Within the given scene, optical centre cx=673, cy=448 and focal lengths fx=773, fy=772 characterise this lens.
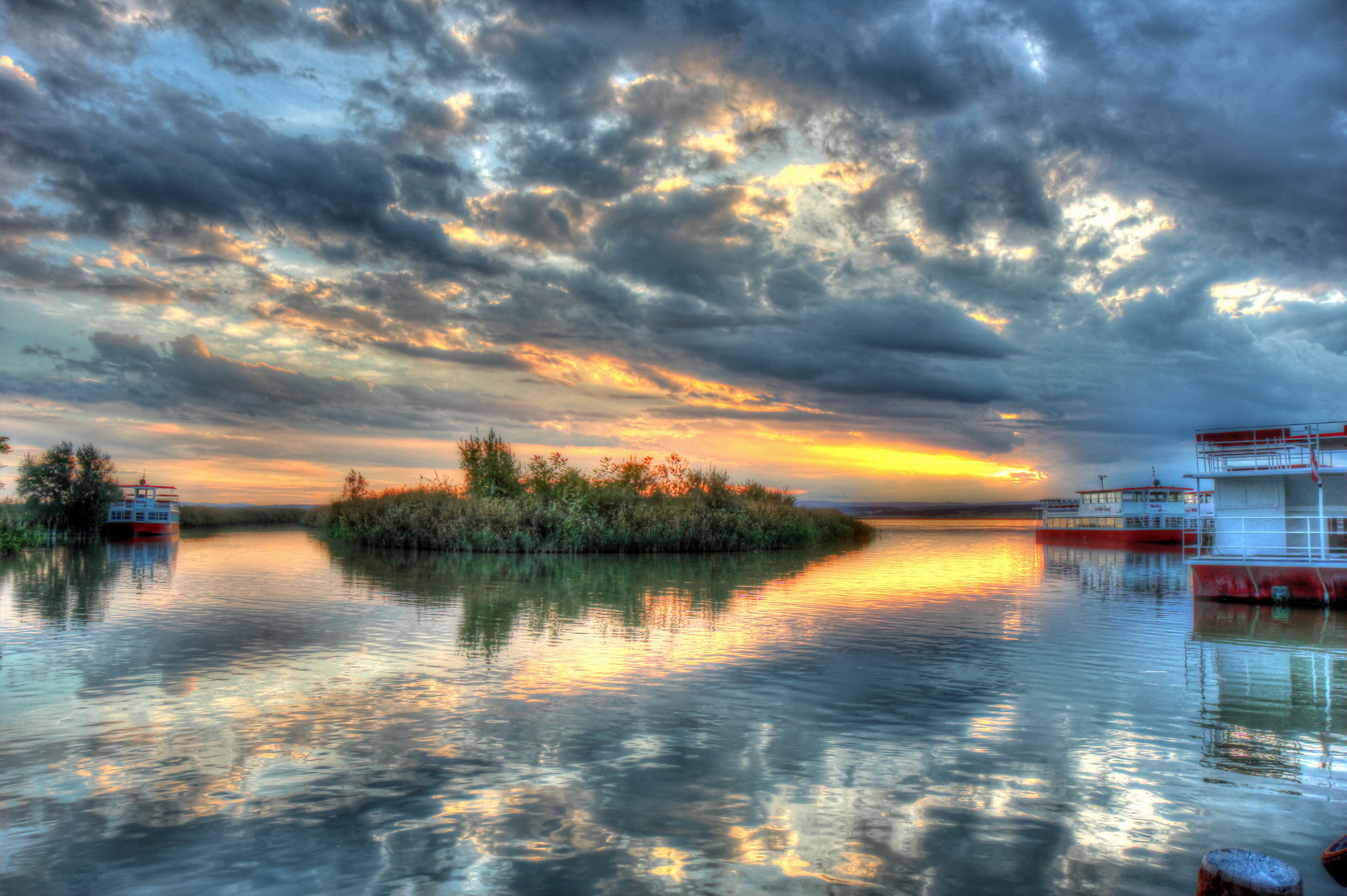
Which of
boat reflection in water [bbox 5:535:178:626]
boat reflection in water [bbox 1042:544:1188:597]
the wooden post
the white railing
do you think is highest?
the white railing

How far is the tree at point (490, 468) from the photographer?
41.8m

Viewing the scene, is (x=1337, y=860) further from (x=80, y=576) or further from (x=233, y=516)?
(x=233, y=516)

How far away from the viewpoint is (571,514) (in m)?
34.7

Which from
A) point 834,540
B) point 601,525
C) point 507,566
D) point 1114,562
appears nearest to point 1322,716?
point 507,566

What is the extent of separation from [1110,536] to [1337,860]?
52126mm

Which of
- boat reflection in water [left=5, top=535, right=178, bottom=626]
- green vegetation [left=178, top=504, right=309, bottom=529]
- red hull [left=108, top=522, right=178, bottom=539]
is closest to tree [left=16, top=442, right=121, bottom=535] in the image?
red hull [left=108, top=522, right=178, bottom=539]

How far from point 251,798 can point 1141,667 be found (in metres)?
12.0

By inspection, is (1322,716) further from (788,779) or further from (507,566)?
(507,566)

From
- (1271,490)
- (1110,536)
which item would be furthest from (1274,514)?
(1110,536)

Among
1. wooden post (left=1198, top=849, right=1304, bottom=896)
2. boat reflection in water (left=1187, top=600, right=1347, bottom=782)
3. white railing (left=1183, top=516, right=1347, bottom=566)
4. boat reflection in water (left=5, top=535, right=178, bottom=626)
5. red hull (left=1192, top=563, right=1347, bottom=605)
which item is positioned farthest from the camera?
white railing (left=1183, top=516, right=1347, bottom=566)

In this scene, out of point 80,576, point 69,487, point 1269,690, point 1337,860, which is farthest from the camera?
point 69,487

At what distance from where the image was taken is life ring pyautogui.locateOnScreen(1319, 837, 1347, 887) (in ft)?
16.5

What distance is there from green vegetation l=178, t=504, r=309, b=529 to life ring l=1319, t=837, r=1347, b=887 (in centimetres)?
7204

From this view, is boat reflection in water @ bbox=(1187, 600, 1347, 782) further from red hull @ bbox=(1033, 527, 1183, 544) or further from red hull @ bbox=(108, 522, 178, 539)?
red hull @ bbox=(108, 522, 178, 539)
